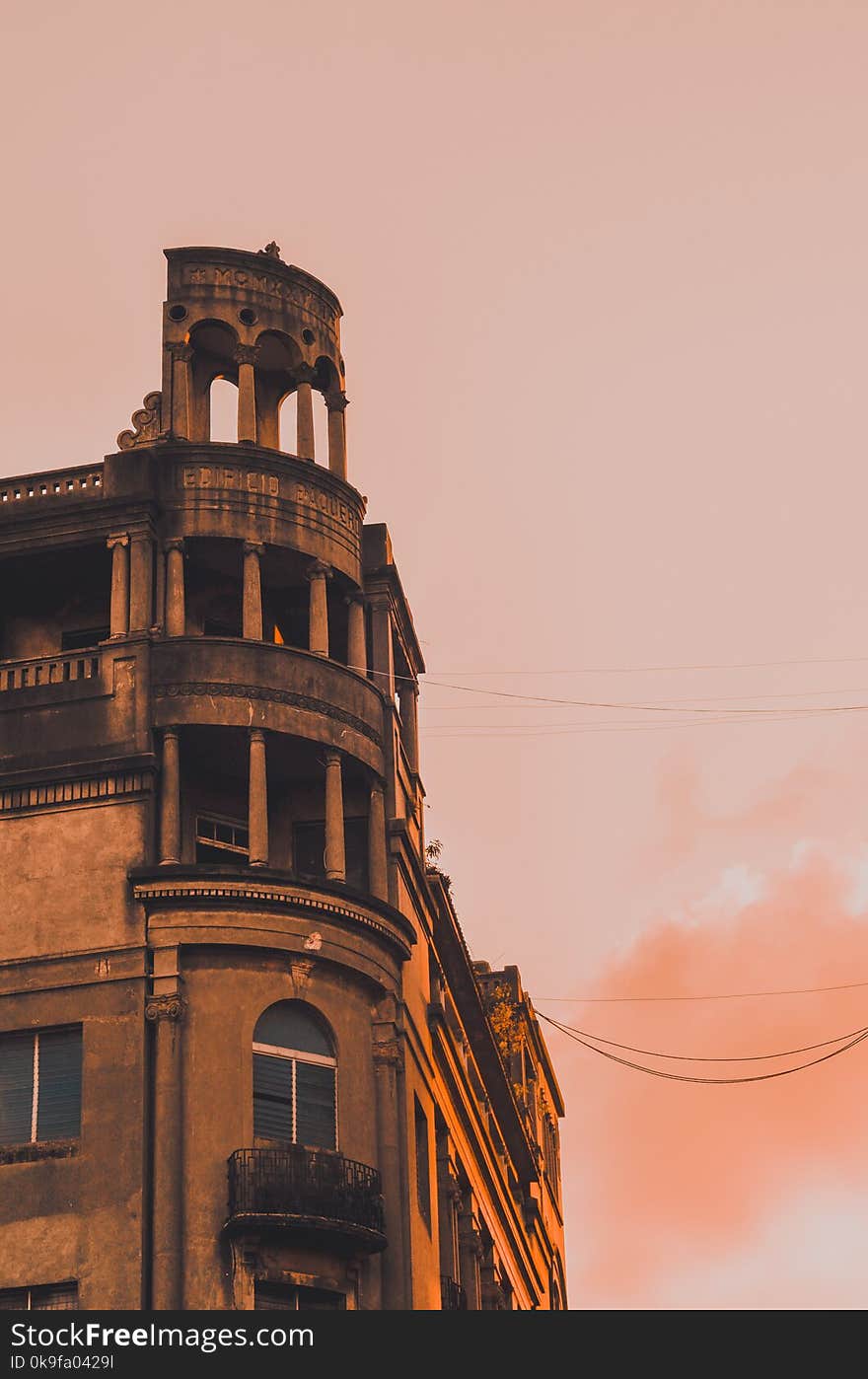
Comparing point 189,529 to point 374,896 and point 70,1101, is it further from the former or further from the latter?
point 70,1101

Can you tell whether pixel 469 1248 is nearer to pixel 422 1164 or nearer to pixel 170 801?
pixel 422 1164

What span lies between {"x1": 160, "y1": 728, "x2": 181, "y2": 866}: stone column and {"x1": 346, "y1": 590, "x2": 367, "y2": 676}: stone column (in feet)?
17.3

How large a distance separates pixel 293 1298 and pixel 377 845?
10041mm

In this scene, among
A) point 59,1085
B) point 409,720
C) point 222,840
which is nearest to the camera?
point 59,1085

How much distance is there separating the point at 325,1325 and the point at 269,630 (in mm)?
20692

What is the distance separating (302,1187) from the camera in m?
42.7

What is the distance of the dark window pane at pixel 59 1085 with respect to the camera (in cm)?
4325

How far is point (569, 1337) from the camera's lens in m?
32.0

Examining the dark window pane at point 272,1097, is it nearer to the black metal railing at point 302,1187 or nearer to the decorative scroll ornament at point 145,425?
the black metal railing at point 302,1187

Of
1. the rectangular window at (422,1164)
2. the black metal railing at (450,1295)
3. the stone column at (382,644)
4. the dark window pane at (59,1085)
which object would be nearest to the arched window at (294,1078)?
the dark window pane at (59,1085)

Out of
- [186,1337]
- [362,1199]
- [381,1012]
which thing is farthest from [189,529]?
[186,1337]

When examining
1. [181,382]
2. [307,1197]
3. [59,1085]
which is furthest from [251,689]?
[307,1197]

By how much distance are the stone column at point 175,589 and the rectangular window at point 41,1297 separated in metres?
13.0

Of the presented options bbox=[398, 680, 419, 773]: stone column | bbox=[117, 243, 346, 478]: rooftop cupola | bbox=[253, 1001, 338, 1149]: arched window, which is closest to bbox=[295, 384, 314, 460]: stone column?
bbox=[117, 243, 346, 478]: rooftop cupola
